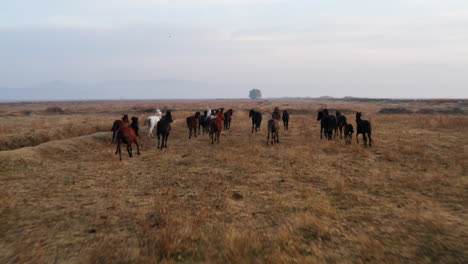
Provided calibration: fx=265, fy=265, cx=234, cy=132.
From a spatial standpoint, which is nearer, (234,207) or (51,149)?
(234,207)

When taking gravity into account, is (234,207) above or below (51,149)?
below

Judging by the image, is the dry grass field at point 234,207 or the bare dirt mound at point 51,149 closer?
the dry grass field at point 234,207

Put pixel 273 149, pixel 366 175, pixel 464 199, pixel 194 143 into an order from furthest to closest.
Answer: pixel 194 143, pixel 273 149, pixel 366 175, pixel 464 199

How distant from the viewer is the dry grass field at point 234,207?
186 inches

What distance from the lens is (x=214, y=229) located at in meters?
5.62

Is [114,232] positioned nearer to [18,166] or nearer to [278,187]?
[278,187]

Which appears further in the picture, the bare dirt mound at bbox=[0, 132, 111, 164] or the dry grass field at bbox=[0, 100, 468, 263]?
the bare dirt mound at bbox=[0, 132, 111, 164]

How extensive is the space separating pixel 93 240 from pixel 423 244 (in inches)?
248

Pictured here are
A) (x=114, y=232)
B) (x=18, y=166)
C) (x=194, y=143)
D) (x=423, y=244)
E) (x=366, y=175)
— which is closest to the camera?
(x=423, y=244)

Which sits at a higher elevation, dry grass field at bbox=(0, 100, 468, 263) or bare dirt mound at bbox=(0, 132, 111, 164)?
bare dirt mound at bbox=(0, 132, 111, 164)

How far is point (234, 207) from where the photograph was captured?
6855 millimetres

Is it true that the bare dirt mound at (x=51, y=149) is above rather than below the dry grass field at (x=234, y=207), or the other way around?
above

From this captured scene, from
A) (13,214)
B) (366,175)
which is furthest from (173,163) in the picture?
(366,175)

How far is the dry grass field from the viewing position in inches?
186
